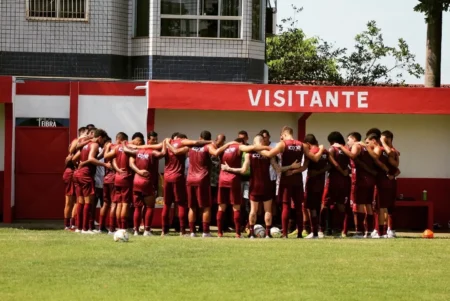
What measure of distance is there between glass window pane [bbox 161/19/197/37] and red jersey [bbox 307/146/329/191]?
803 cm

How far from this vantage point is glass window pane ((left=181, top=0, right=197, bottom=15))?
98.9ft

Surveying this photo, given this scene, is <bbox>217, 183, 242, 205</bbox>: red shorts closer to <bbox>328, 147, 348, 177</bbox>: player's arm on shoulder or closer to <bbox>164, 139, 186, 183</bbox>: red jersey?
<bbox>164, 139, 186, 183</bbox>: red jersey

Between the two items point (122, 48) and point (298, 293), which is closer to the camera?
point (298, 293)

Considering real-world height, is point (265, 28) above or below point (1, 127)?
above

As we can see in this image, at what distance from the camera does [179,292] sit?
14.3 metres

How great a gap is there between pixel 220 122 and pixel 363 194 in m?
5.39

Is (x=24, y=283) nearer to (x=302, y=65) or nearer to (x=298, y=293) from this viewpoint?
(x=298, y=293)

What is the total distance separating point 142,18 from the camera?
30.6 m

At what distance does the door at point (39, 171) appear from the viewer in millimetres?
27203

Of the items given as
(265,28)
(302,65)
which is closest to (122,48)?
(265,28)

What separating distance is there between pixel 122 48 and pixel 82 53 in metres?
1.13

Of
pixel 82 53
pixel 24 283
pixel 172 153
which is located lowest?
pixel 24 283

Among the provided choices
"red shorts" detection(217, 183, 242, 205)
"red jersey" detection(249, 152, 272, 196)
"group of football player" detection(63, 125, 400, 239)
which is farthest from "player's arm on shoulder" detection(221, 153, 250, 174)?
"red shorts" detection(217, 183, 242, 205)

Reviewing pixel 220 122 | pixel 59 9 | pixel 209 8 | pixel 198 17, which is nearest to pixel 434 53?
pixel 209 8
